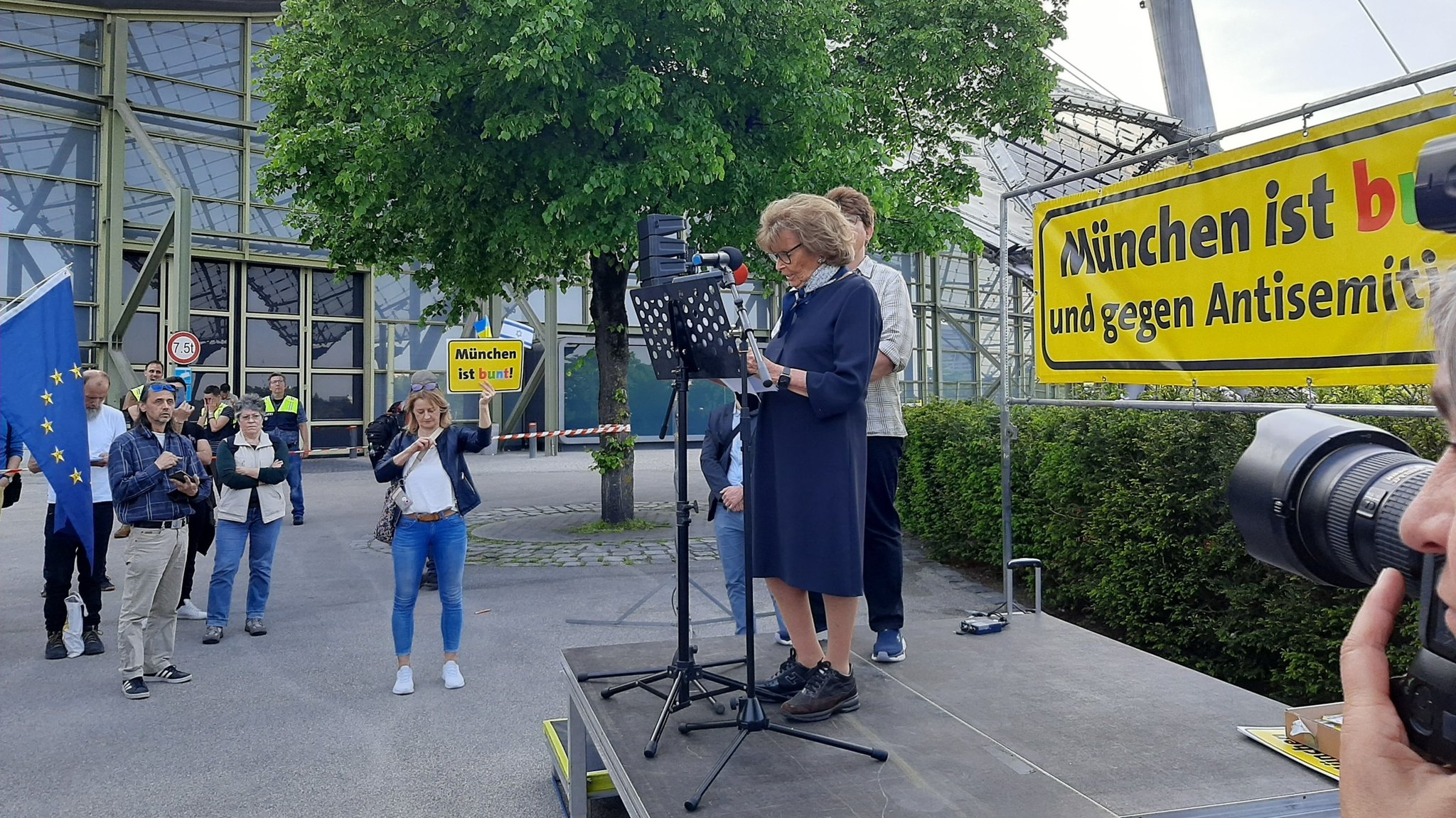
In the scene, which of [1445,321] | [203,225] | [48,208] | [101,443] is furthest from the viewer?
[203,225]

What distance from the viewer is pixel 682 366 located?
11.1ft

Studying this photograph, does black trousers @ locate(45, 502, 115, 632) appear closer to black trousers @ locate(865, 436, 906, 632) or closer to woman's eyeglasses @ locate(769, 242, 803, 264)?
black trousers @ locate(865, 436, 906, 632)

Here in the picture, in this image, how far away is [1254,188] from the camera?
159 inches

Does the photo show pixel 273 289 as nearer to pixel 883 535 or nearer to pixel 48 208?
pixel 48 208

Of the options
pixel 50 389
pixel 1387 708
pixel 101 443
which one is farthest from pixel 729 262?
pixel 101 443

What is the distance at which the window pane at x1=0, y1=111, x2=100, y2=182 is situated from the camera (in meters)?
20.0

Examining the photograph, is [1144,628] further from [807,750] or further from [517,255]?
[517,255]

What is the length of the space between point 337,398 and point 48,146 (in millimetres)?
7768

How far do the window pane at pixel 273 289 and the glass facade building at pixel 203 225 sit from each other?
0.12ft

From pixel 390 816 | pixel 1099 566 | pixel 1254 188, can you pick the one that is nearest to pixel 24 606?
pixel 390 816

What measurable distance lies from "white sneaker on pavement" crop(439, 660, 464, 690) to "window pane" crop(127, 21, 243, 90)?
2127cm

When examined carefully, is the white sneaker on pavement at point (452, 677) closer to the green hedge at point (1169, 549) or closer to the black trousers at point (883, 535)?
the black trousers at point (883, 535)

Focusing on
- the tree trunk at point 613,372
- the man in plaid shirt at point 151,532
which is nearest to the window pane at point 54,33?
the tree trunk at point 613,372

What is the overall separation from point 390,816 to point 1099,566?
4.44m
